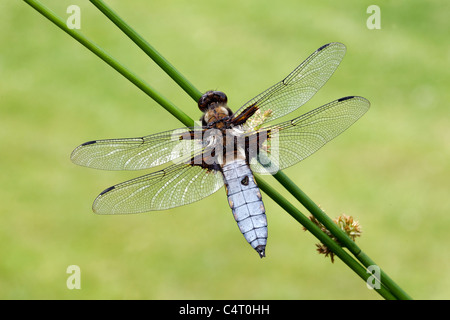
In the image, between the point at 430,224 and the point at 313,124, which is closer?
the point at 313,124

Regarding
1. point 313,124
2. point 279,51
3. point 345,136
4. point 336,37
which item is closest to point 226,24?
point 279,51

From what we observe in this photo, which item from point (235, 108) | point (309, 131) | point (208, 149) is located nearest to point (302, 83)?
point (309, 131)

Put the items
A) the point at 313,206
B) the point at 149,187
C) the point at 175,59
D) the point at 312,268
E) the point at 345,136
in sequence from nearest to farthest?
the point at 313,206, the point at 149,187, the point at 312,268, the point at 345,136, the point at 175,59

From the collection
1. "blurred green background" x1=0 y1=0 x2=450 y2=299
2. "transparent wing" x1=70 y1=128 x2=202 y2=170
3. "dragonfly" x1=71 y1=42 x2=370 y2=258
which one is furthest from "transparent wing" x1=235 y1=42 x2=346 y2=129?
"blurred green background" x1=0 y1=0 x2=450 y2=299

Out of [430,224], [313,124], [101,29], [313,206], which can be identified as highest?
[101,29]

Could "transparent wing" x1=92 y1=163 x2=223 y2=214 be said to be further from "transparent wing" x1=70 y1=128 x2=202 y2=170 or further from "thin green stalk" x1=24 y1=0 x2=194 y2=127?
"thin green stalk" x1=24 y1=0 x2=194 y2=127

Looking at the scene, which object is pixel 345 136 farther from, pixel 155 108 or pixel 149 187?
pixel 149 187

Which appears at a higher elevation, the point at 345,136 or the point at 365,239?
the point at 345,136
